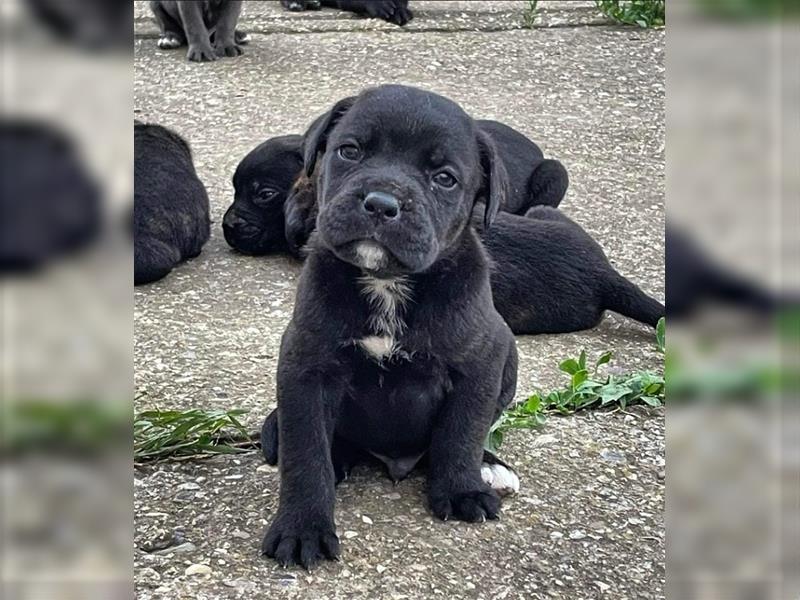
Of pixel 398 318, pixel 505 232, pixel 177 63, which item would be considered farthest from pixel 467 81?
pixel 398 318

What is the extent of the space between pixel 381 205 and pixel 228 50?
7.25 meters

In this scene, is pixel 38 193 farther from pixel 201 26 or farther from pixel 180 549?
pixel 201 26

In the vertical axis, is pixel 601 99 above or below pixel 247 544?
above

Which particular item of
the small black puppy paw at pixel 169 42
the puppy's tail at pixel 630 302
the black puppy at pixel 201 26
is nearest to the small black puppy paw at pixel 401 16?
the black puppy at pixel 201 26

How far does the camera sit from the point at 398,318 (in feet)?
11.0

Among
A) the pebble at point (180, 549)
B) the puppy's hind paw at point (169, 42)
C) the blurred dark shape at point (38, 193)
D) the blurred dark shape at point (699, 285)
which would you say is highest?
the blurred dark shape at point (38, 193)

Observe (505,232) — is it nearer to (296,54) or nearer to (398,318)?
(398,318)

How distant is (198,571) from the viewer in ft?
10.3

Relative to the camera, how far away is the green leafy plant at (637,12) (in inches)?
408

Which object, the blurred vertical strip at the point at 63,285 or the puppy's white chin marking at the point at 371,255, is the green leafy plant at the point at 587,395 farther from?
the blurred vertical strip at the point at 63,285

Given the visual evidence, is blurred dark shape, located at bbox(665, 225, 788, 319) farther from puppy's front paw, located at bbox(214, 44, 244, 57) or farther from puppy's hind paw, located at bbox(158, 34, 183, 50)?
puppy's hind paw, located at bbox(158, 34, 183, 50)

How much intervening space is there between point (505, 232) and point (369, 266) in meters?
2.38

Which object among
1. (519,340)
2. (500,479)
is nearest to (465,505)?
(500,479)

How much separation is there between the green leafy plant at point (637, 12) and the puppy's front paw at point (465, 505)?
309 inches
